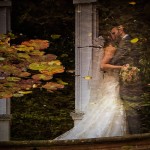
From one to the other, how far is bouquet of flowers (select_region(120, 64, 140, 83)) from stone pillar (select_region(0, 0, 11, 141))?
1.29 metres

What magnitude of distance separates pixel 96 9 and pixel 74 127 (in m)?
1.45

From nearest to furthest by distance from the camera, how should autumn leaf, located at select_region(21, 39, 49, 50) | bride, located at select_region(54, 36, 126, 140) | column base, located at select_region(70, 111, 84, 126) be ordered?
bride, located at select_region(54, 36, 126, 140) → column base, located at select_region(70, 111, 84, 126) → autumn leaf, located at select_region(21, 39, 49, 50)

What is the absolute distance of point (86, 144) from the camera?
16.0 ft

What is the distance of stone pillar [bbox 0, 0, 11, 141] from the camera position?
492 cm

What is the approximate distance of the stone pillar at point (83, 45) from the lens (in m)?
5.20

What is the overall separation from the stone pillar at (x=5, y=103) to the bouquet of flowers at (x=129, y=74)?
1292mm

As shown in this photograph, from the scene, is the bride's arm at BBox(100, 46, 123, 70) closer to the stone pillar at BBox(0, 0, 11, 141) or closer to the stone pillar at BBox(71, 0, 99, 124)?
the stone pillar at BBox(71, 0, 99, 124)

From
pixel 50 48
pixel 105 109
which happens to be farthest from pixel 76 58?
pixel 105 109

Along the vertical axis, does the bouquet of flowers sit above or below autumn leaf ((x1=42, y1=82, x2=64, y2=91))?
above

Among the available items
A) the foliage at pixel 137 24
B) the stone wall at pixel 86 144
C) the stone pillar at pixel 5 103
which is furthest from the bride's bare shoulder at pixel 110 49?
the stone pillar at pixel 5 103

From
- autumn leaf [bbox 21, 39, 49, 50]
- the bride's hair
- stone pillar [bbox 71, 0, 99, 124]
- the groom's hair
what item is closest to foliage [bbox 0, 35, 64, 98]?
autumn leaf [bbox 21, 39, 49, 50]

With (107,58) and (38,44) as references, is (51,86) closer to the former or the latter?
(38,44)

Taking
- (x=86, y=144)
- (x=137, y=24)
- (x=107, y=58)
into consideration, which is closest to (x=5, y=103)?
(x=86, y=144)

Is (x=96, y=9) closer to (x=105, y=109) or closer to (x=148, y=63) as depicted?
(x=148, y=63)
